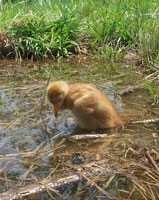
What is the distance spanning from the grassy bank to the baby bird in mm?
2583

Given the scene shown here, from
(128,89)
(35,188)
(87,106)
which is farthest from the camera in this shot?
(128,89)

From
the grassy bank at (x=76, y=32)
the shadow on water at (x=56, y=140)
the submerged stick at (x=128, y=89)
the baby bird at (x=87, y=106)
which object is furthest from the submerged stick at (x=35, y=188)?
the grassy bank at (x=76, y=32)

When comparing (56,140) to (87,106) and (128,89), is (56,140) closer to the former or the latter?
(87,106)

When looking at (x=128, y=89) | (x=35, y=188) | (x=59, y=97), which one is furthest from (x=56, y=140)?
(x=128, y=89)

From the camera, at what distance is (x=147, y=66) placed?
4.94 metres

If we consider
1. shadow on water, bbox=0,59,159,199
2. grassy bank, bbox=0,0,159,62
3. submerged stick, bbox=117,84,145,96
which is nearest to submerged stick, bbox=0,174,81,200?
shadow on water, bbox=0,59,159,199

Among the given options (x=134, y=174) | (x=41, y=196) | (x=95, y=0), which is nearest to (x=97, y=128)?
(x=134, y=174)

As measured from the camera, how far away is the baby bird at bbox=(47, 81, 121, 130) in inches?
121

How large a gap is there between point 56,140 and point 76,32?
3.87 metres

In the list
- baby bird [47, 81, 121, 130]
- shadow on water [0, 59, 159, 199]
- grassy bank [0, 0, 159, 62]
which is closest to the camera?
shadow on water [0, 59, 159, 199]

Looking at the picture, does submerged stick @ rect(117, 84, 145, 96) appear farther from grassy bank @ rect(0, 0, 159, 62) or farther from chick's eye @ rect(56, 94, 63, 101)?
grassy bank @ rect(0, 0, 159, 62)

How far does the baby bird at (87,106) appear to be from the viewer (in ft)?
10.1

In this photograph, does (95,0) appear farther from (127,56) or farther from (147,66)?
(147,66)

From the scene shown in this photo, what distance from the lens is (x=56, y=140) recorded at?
2850 millimetres
